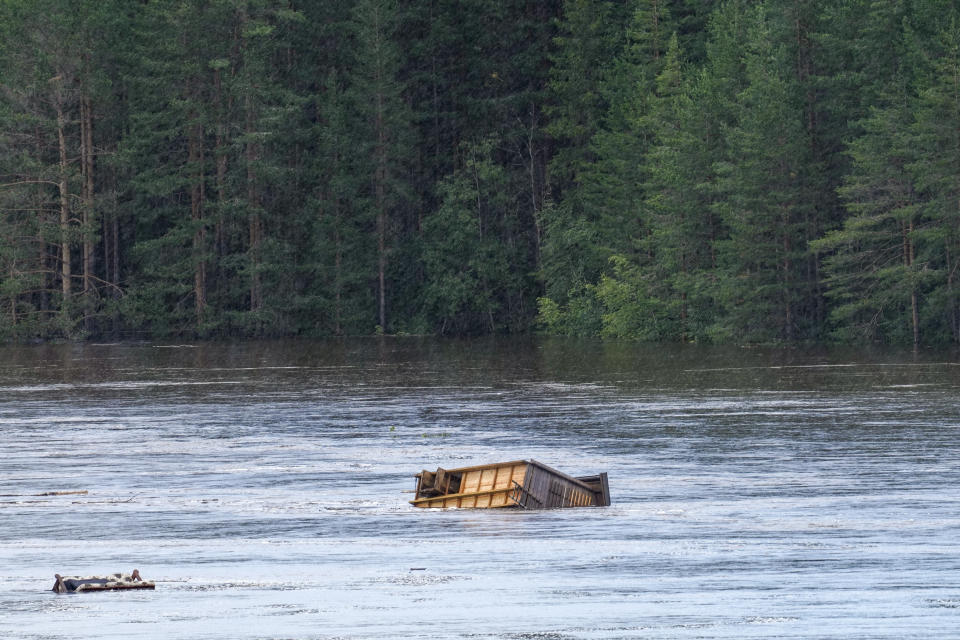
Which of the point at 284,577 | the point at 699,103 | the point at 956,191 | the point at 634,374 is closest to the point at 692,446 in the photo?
the point at 284,577

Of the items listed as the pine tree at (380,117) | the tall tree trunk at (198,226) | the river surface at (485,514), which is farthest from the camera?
the pine tree at (380,117)

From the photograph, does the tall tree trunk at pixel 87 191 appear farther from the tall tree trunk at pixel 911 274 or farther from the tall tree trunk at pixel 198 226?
the tall tree trunk at pixel 911 274

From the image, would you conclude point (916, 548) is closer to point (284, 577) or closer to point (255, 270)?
point (284, 577)

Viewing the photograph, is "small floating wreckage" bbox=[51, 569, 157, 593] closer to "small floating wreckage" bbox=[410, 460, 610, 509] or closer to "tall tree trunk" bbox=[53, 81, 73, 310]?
"small floating wreckage" bbox=[410, 460, 610, 509]

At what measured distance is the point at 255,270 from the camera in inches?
3787

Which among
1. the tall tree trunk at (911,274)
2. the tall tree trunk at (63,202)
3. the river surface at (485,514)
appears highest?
the tall tree trunk at (63,202)

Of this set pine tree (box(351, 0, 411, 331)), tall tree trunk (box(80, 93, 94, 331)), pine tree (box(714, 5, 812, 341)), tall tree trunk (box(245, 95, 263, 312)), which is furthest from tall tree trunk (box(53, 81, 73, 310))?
pine tree (box(714, 5, 812, 341))

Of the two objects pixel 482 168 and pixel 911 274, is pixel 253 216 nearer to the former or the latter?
pixel 482 168

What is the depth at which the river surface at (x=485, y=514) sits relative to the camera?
17672mm

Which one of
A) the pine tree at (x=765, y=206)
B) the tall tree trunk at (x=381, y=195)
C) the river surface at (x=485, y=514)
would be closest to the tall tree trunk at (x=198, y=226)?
the tall tree trunk at (x=381, y=195)

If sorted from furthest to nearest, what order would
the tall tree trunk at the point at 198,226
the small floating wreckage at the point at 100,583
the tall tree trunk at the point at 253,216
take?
the tall tree trunk at the point at 198,226 < the tall tree trunk at the point at 253,216 < the small floating wreckage at the point at 100,583

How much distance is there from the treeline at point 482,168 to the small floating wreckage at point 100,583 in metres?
59.0

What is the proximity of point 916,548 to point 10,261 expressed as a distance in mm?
77541

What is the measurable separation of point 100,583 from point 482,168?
282ft
